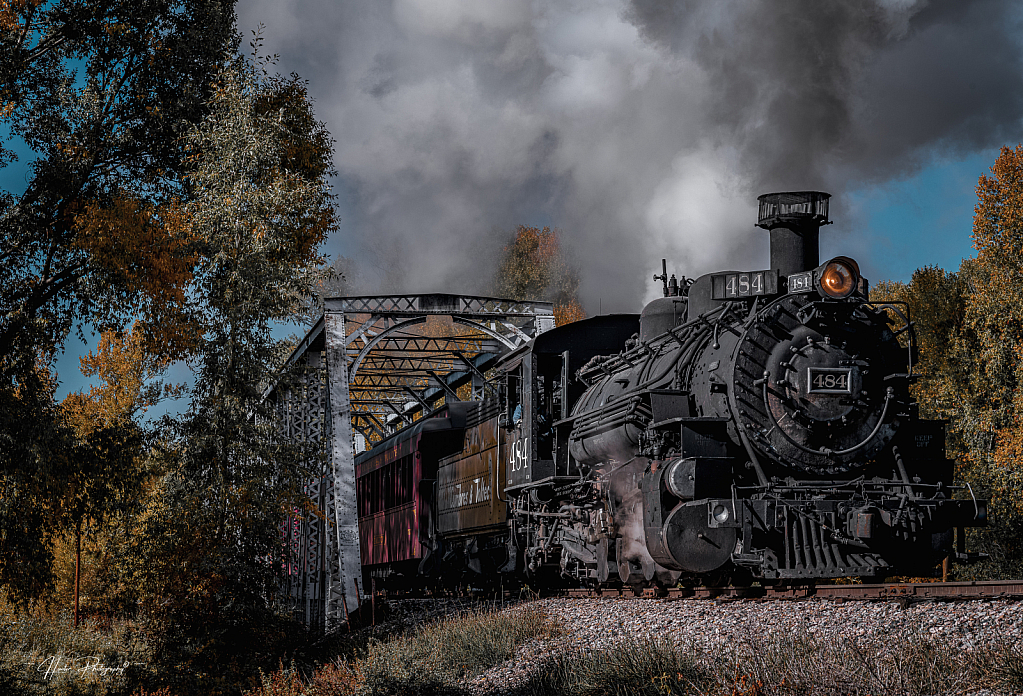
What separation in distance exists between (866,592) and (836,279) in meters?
3.40

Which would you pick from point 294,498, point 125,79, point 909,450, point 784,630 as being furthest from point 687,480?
point 125,79

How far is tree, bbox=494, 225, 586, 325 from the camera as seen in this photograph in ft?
212

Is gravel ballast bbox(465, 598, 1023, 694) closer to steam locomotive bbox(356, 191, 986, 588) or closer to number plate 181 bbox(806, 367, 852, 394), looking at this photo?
steam locomotive bbox(356, 191, 986, 588)

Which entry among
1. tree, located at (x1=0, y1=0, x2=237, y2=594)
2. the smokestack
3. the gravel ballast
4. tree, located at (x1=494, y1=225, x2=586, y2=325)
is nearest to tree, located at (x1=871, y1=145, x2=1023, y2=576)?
the smokestack

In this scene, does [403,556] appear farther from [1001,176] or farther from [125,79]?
[1001,176]

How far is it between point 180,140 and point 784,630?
1288cm

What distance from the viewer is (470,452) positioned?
17219mm

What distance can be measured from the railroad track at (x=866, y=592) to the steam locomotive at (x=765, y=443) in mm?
222

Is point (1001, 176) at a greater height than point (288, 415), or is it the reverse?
point (1001, 176)

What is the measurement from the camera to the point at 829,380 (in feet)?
32.3

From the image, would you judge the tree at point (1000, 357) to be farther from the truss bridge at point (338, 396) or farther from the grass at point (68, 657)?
the grass at point (68, 657)

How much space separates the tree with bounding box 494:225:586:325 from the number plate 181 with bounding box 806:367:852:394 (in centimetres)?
5368

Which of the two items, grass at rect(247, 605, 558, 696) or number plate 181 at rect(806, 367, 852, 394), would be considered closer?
grass at rect(247, 605, 558, 696)

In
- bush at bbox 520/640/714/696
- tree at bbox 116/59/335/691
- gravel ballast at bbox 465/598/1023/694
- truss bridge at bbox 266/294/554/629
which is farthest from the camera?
truss bridge at bbox 266/294/554/629
